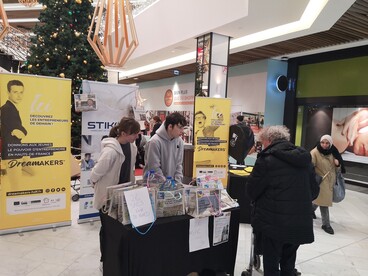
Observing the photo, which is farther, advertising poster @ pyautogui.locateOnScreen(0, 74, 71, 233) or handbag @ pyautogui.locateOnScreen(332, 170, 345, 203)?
handbag @ pyautogui.locateOnScreen(332, 170, 345, 203)

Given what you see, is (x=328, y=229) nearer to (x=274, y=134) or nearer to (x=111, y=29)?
(x=274, y=134)

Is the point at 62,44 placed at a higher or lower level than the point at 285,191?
higher

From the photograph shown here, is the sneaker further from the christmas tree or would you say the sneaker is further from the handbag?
the christmas tree

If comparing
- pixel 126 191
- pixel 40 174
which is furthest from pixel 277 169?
pixel 40 174

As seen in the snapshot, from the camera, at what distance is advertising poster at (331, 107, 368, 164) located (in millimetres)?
7465

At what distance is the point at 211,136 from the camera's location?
5465 mm

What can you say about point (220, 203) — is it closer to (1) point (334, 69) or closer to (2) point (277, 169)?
(2) point (277, 169)

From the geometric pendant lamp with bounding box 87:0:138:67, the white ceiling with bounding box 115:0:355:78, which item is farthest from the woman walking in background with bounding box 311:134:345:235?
the geometric pendant lamp with bounding box 87:0:138:67

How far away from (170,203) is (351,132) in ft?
23.2

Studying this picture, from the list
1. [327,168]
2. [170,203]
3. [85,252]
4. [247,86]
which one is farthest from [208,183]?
[247,86]

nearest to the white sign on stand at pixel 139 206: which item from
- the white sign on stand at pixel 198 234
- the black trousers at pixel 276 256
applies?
the white sign on stand at pixel 198 234

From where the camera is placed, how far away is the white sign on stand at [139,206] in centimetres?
213

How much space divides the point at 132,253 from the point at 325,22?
5.19m

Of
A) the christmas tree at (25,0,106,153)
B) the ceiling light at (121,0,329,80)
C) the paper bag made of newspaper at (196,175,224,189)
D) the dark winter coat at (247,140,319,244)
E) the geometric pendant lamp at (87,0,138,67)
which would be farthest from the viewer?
the christmas tree at (25,0,106,153)
